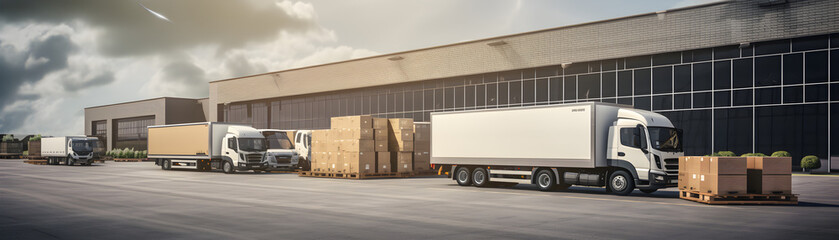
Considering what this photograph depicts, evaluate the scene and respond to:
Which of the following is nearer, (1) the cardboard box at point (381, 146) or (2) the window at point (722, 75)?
(1) the cardboard box at point (381, 146)

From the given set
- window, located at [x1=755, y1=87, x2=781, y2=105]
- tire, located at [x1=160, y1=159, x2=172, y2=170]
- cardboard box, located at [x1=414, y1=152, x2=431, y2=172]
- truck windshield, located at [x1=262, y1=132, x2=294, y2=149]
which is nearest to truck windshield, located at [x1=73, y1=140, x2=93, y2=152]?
tire, located at [x1=160, y1=159, x2=172, y2=170]

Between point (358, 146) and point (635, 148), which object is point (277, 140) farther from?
point (635, 148)

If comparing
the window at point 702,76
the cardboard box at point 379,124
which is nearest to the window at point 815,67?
the window at point 702,76

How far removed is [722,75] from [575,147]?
1943 cm

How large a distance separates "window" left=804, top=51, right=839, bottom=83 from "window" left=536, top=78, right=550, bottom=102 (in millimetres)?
13869

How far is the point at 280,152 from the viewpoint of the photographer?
33.5m

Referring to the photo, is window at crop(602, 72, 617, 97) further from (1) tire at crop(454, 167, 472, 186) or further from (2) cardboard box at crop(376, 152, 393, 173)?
(1) tire at crop(454, 167, 472, 186)

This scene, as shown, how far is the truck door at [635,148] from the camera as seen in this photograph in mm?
17672

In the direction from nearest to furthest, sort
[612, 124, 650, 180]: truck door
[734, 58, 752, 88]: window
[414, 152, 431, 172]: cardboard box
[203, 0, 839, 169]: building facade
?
1. [612, 124, 650, 180]: truck door
2. [414, 152, 431, 172]: cardboard box
3. [203, 0, 839, 169]: building facade
4. [734, 58, 752, 88]: window

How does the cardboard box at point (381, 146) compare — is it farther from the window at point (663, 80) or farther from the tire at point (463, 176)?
the window at point (663, 80)

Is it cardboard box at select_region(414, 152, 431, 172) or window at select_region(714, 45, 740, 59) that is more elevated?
window at select_region(714, 45, 740, 59)

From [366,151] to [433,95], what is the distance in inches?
788

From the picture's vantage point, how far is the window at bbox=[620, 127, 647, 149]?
58.5 feet

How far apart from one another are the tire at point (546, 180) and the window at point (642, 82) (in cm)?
1877
